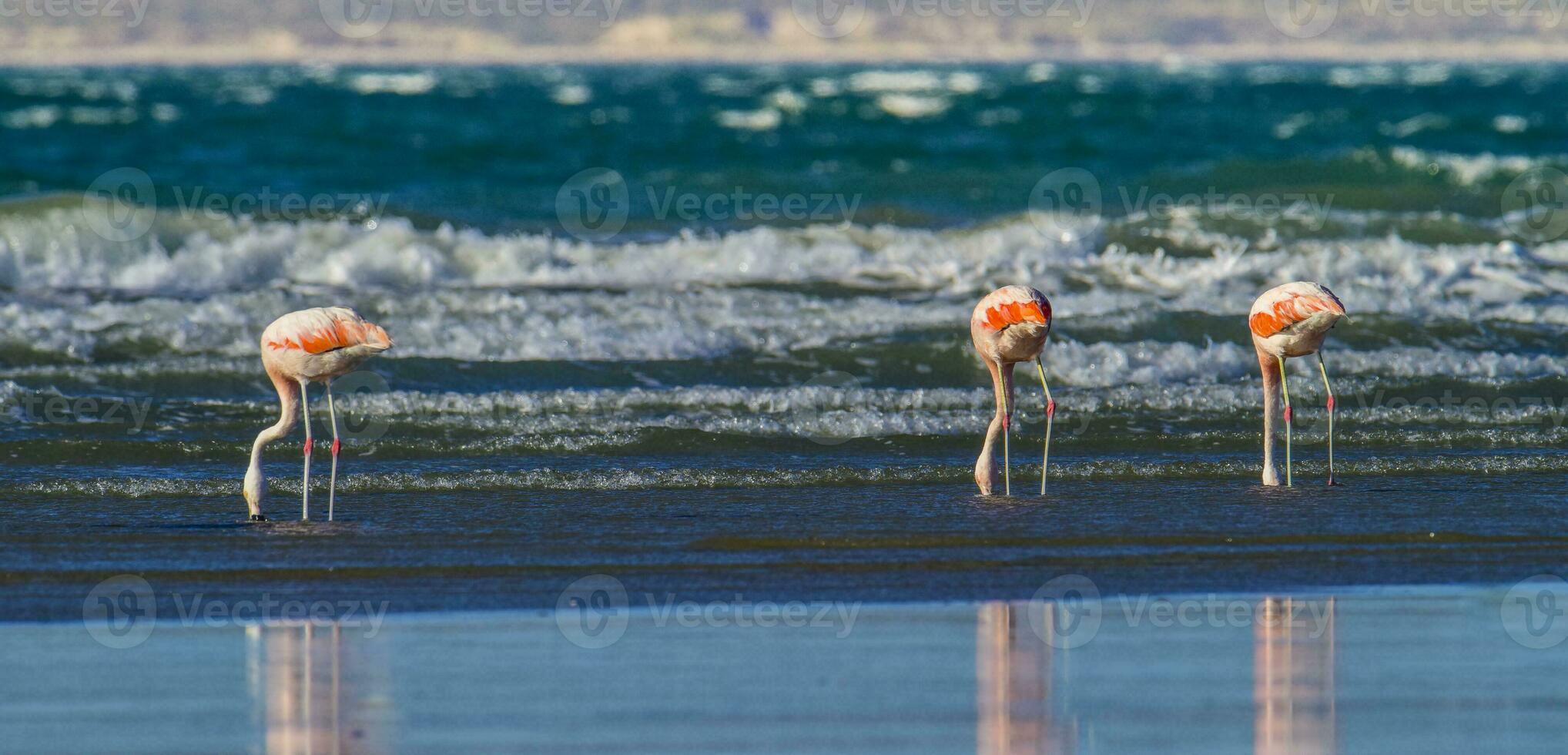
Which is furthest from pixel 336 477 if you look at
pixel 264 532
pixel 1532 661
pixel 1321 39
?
pixel 1321 39

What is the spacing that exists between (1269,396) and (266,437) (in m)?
4.70

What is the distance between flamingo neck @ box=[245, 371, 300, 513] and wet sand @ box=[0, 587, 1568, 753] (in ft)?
5.90

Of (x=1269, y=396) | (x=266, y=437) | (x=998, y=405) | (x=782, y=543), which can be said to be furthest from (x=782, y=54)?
(x=782, y=543)

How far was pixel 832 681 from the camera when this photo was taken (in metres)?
6.18

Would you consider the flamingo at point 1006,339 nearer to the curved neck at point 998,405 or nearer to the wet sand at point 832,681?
the curved neck at point 998,405

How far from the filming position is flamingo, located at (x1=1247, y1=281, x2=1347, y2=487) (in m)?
9.41

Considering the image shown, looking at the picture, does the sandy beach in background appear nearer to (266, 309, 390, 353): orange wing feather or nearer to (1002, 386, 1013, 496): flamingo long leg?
(1002, 386, 1013, 496): flamingo long leg

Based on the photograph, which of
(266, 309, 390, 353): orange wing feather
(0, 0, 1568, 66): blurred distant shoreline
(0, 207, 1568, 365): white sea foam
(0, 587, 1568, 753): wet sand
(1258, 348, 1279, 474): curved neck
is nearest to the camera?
(0, 587, 1568, 753): wet sand

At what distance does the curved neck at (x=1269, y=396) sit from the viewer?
9.71 metres

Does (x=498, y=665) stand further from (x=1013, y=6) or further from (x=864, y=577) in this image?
(x=1013, y=6)

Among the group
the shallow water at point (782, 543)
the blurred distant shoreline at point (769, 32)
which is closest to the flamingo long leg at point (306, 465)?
the shallow water at point (782, 543)

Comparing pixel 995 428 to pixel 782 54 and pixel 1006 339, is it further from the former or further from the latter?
pixel 782 54

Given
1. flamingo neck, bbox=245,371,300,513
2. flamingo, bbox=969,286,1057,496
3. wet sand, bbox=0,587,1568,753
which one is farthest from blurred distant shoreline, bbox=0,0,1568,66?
wet sand, bbox=0,587,1568,753

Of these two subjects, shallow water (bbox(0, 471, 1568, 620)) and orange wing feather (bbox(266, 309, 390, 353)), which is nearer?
shallow water (bbox(0, 471, 1568, 620))
